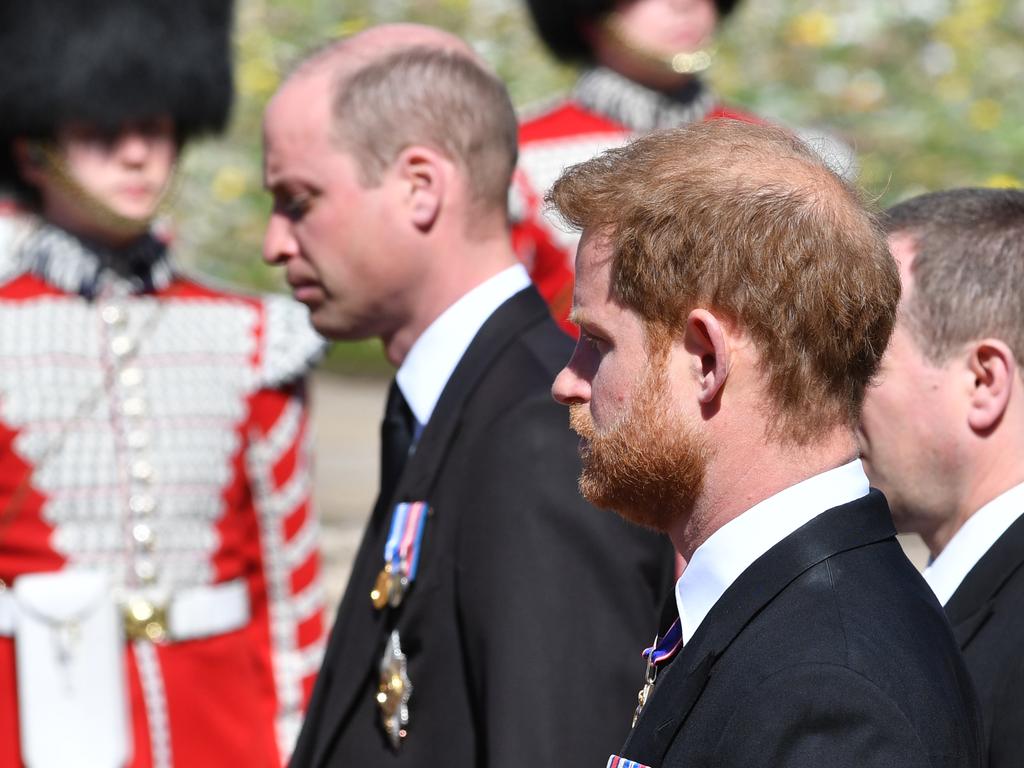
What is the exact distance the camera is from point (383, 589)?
2.41 metres

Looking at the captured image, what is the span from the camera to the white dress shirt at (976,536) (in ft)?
7.38

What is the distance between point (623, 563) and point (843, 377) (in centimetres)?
73

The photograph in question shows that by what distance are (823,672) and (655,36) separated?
3.40 metres

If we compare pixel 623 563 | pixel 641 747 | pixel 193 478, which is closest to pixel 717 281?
pixel 641 747

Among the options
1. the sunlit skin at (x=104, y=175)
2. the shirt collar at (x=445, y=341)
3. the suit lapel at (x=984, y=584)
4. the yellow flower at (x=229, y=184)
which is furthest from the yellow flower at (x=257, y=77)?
the suit lapel at (x=984, y=584)

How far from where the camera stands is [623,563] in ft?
7.63

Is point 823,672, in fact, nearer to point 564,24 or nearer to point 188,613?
point 188,613

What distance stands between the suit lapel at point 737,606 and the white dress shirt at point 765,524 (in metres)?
0.02

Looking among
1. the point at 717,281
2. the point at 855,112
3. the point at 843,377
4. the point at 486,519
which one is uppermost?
the point at 855,112

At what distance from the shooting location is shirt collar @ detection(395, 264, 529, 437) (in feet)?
8.61

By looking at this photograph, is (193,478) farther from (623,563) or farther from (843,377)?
(843,377)

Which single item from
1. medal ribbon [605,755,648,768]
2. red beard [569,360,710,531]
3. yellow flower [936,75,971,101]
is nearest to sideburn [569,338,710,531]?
red beard [569,360,710,531]

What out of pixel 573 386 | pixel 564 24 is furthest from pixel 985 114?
pixel 573 386

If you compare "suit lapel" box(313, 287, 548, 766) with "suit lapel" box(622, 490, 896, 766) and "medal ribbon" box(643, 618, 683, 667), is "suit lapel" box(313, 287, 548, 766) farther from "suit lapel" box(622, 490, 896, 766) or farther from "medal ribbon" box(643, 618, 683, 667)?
"suit lapel" box(622, 490, 896, 766)
